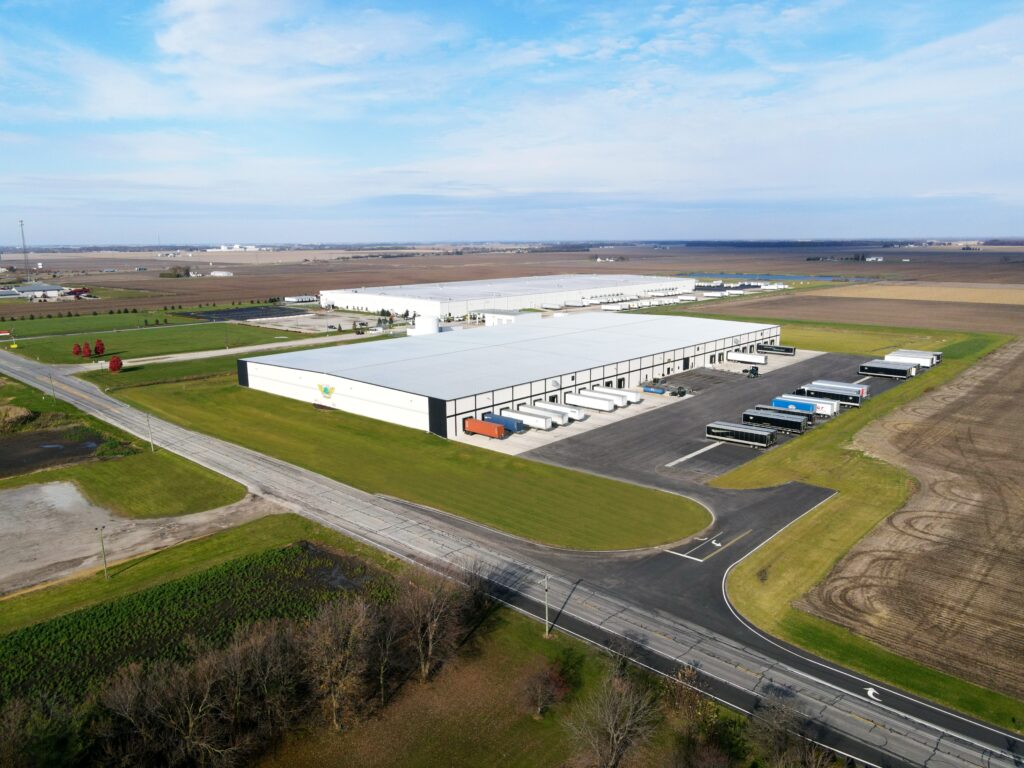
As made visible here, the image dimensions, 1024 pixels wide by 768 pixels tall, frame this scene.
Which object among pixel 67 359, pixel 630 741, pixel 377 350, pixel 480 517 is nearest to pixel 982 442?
pixel 480 517

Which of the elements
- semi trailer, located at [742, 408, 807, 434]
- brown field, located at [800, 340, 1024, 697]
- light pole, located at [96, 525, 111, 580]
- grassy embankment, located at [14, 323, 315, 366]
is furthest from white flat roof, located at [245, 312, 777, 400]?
grassy embankment, located at [14, 323, 315, 366]

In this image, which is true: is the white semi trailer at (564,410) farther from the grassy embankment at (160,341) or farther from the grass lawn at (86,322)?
the grass lawn at (86,322)

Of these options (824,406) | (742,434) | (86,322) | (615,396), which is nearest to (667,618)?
(742,434)

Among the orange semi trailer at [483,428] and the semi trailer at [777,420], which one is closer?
the orange semi trailer at [483,428]

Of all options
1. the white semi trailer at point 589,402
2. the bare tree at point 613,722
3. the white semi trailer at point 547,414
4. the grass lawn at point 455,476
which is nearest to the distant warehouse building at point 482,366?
the white semi trailer at point 589,402

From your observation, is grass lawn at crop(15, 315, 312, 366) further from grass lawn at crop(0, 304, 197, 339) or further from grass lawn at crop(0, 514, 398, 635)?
grass lawn at crop(0, 514, 398, 635)

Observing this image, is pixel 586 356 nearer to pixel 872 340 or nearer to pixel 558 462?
pixel 558 462
